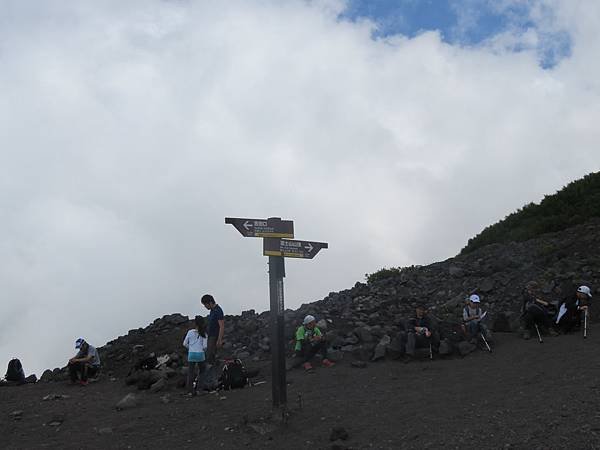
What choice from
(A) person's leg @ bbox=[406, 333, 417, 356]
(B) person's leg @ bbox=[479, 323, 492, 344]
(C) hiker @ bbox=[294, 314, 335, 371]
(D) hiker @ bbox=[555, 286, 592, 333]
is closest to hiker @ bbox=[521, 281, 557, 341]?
(D) hiker @ bbox=[555, 286, 592, 333]

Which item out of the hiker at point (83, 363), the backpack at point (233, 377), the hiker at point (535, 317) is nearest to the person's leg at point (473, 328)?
the hiker at point (535, 317)

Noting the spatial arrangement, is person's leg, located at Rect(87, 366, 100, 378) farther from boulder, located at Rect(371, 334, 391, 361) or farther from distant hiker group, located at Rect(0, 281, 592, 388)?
boulder, located at Rect(371, 334, 391, 361)

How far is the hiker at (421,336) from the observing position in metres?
13.7

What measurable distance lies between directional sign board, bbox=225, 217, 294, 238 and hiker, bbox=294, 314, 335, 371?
4251 mm

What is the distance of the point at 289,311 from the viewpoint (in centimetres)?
2000

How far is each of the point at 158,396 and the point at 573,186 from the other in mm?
25308

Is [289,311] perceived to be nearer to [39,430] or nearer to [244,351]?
[244,351]

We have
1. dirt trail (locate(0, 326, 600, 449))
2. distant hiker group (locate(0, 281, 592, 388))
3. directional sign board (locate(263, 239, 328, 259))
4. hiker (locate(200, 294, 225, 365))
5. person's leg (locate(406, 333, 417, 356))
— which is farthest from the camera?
person's leg (locate(406, 333, 417, 356))

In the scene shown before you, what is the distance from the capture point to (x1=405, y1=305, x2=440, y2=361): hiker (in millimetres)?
13680

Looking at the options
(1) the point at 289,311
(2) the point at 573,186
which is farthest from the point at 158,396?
(2) the point at 573,186

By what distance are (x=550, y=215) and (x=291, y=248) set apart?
22.0 metres

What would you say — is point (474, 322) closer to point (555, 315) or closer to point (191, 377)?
point (555, 315)

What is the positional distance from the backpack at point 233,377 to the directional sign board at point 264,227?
4048 millimetres

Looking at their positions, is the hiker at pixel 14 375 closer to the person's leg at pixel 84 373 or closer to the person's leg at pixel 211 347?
the person's leg at pixel 84 373
